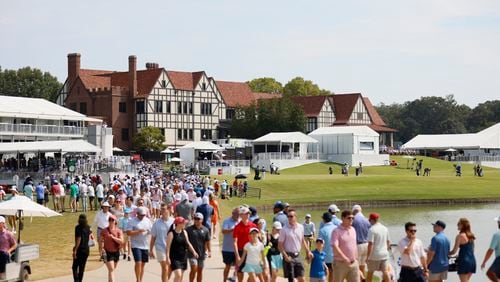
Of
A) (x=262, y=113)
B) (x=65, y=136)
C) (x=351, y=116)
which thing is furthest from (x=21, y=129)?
(x=351, y=116)

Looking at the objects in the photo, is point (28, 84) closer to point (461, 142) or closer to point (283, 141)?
point (283, 141)

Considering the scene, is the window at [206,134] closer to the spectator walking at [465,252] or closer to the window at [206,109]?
the window at [206,109]

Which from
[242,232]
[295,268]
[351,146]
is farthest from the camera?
[351,146]

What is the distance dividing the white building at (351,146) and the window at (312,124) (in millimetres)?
13837

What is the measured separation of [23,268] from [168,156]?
71318 millimetres

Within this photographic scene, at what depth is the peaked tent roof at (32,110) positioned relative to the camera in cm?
7375

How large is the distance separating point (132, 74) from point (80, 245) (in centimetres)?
7844

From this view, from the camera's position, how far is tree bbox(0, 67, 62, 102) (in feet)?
425

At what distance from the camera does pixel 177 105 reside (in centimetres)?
9856

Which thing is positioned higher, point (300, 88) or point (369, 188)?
point (300, 88)

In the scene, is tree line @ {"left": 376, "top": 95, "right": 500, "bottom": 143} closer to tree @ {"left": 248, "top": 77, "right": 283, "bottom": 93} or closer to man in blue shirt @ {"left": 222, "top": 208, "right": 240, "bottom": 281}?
tree @ {"left": 248, "top": 77, "right": 283, "bottom": 93}

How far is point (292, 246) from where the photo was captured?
17.0 meters

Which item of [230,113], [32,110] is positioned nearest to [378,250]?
[32,110]

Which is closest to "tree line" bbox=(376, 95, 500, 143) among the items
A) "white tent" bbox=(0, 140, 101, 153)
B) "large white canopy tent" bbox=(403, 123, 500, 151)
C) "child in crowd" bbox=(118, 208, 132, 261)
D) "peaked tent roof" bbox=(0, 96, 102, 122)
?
"large white canopy tent" bbox=(403, 123, 500, 151)
